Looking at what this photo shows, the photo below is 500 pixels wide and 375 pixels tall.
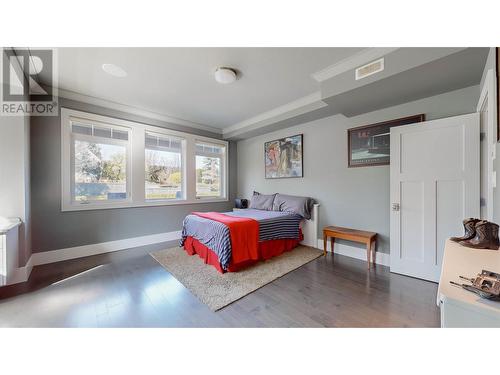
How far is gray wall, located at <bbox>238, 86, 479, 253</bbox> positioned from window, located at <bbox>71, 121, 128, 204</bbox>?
303cm

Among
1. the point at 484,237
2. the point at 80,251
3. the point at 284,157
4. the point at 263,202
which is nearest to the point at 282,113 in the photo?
the point at 284,157

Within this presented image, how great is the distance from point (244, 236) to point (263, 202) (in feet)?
5.35

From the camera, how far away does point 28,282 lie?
2240 mm

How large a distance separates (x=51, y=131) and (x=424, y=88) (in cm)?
504

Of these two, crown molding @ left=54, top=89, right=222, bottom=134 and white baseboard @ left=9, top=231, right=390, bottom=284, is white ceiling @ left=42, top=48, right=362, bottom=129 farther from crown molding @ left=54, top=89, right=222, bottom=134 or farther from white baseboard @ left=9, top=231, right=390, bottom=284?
white baseboard @ left=9, top=231, right=390, bottom=284

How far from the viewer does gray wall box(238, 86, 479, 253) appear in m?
2.38

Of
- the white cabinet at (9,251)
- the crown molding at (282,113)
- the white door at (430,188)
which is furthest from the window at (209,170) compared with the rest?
the white door at (430,188)

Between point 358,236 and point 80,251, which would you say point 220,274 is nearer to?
point 358,236

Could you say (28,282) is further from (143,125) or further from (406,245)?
(406,245)

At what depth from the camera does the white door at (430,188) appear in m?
2.06

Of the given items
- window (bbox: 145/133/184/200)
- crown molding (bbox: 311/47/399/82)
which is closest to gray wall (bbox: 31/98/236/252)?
window (bbox: 145/133/184/200)

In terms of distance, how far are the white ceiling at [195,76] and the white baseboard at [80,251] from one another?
2.47m

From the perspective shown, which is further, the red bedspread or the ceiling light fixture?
the red bedspread
